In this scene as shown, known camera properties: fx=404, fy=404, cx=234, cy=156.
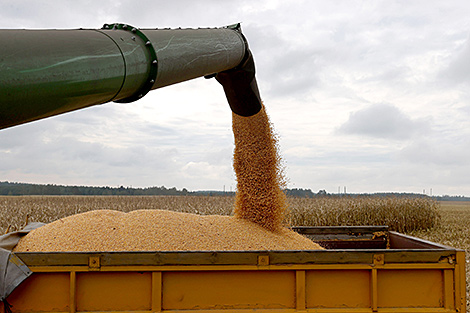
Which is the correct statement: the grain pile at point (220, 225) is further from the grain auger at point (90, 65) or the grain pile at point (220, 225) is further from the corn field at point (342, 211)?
the corn field at point (342, 211)

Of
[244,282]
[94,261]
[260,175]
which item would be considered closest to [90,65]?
[94,261]

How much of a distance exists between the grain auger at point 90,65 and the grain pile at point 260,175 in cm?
258

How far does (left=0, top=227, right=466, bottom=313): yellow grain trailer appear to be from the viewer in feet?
9.55

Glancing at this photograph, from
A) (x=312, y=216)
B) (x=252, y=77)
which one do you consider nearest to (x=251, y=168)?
(x=252, y=77)

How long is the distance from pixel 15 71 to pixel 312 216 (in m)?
12.5

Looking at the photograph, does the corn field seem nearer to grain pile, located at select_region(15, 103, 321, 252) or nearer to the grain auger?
grain pile, located at select_region(15, 103, 321, 252)

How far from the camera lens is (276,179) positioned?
17.8ft

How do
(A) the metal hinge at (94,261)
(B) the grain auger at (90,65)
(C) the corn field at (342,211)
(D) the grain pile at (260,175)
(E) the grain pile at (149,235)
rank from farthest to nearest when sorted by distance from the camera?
1. (C) the corn field at (342,211)
2. (D) the grain pile at (260,175)
3. (E) the grain pile at (149,235)
4. (A) the metal hinge at (94,261)
5. (B) the grain auger at (90,65)

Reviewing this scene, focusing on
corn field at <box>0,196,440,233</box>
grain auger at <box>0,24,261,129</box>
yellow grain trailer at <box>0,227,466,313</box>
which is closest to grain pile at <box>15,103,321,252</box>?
yellow grain trailer at <box>0,227,466,313</box>

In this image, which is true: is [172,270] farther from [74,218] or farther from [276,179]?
[276,179]

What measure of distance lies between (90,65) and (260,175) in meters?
3.80

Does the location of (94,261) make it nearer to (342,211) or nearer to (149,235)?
(149,235)

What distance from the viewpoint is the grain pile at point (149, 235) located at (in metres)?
3.74

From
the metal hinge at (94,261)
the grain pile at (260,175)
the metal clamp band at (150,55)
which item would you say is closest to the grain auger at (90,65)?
the metal clamp band at (150,55)
